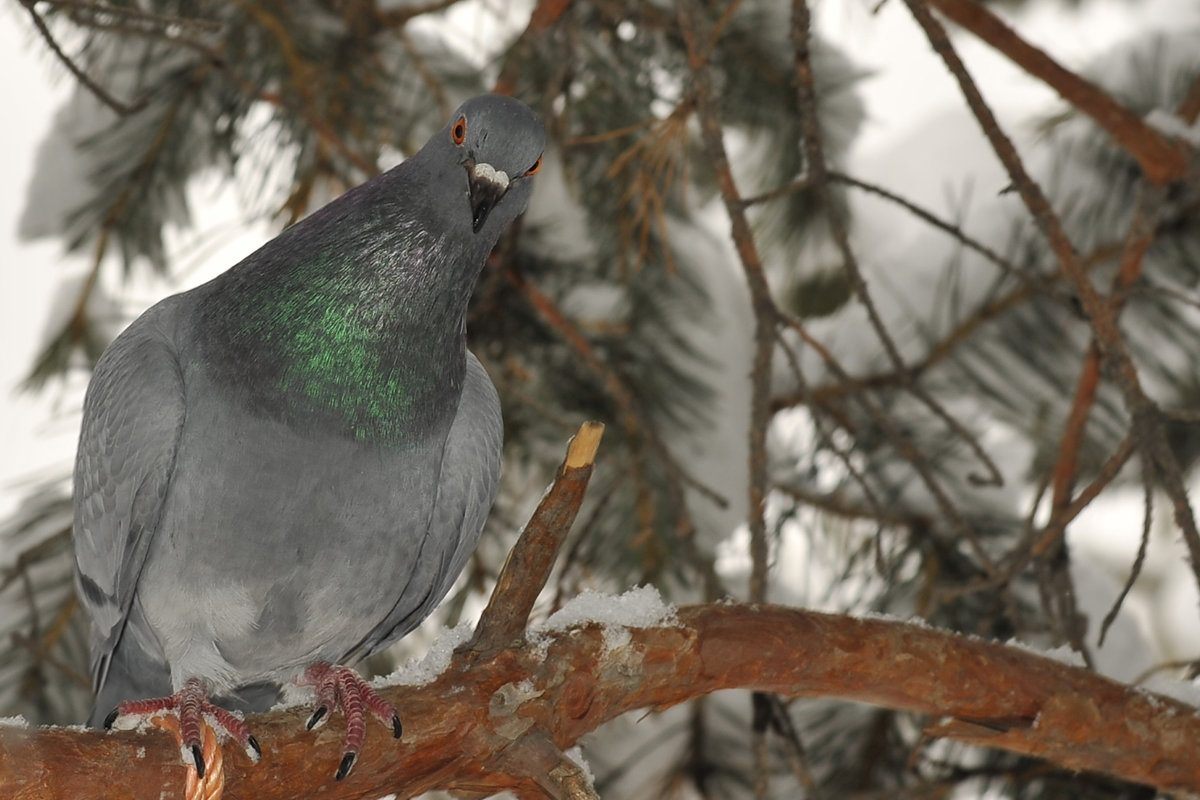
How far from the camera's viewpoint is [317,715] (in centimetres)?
154

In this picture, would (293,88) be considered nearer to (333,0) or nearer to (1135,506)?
(333,0)

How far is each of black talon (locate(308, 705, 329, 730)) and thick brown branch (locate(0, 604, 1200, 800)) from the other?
2 cm

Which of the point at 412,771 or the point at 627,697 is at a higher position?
the point at 627,697

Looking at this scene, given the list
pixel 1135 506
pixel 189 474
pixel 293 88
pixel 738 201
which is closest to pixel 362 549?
pixel 189 474

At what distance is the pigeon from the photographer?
1.66m

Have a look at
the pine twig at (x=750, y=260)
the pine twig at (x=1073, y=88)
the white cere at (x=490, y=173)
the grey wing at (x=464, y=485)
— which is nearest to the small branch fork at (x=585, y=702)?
the pine twig at (x=750, y=260)

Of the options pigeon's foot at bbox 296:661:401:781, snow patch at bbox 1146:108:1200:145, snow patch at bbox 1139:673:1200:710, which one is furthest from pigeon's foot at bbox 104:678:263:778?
snow patch at bbox 1146:108:1200:145

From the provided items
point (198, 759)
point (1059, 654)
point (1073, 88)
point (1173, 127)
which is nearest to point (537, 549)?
point (198, 759)

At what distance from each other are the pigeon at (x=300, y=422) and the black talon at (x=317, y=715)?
25 millimetres

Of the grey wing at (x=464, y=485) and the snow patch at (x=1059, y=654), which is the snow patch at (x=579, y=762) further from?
the snow patch at (x=1059, y=654)

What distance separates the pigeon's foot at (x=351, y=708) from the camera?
148 centimetres

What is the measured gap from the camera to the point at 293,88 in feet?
8.18

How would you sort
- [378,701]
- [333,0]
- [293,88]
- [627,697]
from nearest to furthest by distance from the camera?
[378,701] → [627,697] → [293,88] → [333,0]

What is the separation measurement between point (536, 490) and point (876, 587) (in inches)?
33.4
